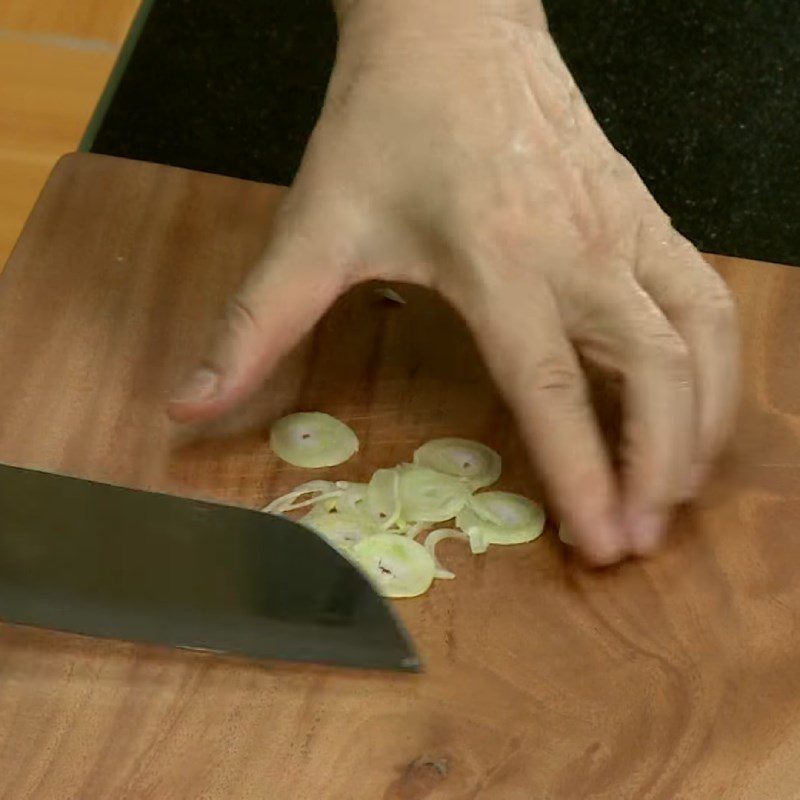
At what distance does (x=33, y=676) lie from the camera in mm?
647

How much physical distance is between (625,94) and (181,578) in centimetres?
85

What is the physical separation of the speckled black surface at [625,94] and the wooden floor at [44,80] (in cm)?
14

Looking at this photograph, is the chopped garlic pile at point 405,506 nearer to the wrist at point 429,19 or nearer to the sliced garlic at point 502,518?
the sliced garlic at point 502,518

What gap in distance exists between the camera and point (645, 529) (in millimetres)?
703

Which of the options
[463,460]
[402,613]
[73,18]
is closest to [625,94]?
[73,18]

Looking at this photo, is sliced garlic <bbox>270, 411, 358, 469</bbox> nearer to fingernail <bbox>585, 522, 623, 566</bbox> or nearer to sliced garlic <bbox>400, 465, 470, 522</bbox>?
sliced garlic <bbox>400, 465, 470, 522</bbox>

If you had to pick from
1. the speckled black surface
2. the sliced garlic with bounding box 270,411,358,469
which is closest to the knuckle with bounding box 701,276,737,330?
the sliced garlic with bounding box 270,411,358,469

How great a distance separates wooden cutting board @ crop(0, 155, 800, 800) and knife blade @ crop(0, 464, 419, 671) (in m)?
0.02

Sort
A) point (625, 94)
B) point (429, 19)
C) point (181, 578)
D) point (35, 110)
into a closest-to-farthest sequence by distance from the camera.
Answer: point (181, 578)
point (429, 19)
point (35, 110)
point (625, 94)

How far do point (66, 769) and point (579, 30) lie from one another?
3.39 feet

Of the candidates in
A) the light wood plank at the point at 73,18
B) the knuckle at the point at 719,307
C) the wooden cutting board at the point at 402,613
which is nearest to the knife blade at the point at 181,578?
the wooden cutting board at the point at 402,613

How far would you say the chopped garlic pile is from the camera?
70cm

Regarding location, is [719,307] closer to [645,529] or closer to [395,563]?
[645,529]

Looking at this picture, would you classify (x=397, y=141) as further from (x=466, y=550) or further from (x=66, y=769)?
(x=66, y=769)
